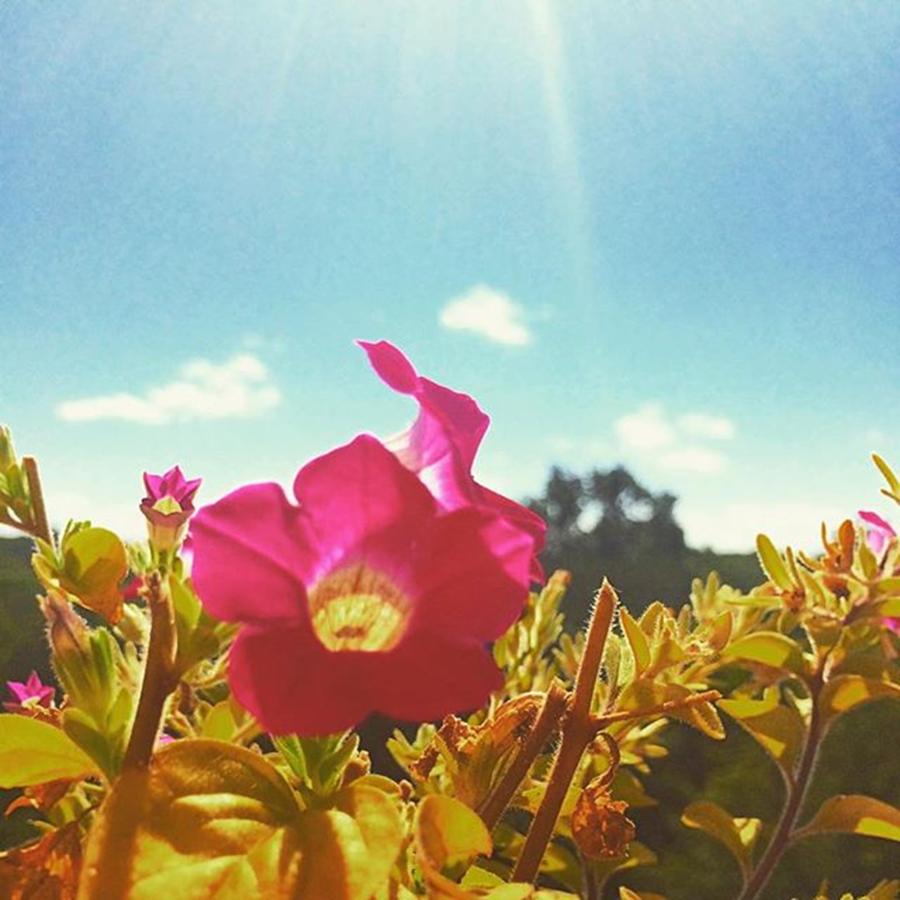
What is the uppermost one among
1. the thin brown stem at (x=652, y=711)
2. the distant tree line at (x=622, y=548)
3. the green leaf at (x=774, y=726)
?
the distant tree line at (x=622, y=548)

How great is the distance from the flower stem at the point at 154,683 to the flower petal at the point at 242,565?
0.04m

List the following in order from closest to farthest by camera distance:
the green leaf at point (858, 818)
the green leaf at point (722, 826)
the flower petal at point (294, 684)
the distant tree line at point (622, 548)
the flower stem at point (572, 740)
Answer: the flower petal at point (294, 684), the flower stem at point (572, 740), the green leaf at point (858, 818), the green leaf at point (722, 826), the distant tree line at point (622, 548)

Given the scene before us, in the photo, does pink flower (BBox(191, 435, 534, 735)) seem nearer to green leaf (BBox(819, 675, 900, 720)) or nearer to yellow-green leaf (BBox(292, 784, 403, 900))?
yellow-green leaf (BBox(292, 784, 403, 900))

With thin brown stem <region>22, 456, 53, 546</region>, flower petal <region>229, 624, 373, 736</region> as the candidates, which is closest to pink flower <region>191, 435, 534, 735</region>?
flower petal <region>229, 624, 373, 736</region>

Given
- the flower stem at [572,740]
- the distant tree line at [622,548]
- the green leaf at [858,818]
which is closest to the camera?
the flower stem at [572,740]

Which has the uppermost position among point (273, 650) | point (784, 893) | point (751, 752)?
point (273, 650)

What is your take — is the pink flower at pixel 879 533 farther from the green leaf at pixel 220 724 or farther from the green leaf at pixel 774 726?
the green leaf at pixel 220 724

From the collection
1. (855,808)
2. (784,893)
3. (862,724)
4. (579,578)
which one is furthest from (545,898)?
(579,578)

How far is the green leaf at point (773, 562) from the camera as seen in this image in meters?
0.82

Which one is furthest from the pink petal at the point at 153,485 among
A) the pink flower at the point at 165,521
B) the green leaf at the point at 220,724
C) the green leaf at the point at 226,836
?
the green leaf at the point at 226,836

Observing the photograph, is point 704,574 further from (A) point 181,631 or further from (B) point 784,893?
(A) point 181,631

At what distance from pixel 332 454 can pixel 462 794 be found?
0.70 feet

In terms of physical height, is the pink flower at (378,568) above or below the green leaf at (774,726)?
above

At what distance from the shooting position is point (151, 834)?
1.17 feet
